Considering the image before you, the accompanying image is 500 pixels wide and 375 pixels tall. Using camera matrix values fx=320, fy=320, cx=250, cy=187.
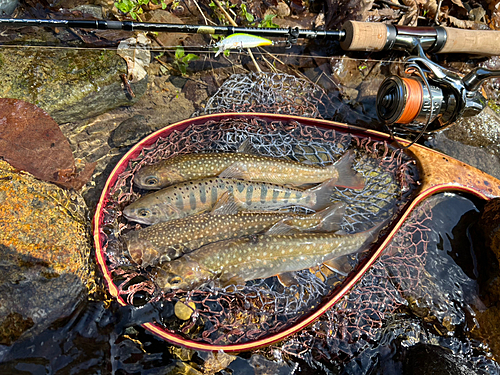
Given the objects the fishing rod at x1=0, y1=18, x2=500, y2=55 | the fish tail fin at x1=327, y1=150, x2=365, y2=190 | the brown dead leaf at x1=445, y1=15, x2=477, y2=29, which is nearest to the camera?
the fish tail fin at x1=327, y1=150, x2=365, y2=190

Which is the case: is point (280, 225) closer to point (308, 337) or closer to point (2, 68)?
point (308, 337)

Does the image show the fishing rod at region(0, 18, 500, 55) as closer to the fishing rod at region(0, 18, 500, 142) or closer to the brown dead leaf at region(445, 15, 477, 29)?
the fishing rod at region(0, 18, 500, 142)

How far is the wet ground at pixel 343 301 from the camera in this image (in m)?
2.93

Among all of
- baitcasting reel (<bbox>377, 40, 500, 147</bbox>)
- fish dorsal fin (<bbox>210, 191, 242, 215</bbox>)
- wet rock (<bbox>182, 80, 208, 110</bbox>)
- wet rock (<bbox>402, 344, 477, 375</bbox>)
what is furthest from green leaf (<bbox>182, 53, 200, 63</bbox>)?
wet rock (<bbox>402, 344, 477, 375</bbox>)

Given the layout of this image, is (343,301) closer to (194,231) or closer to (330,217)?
(330,217)

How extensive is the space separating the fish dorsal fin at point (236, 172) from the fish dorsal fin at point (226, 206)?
23 centimetres

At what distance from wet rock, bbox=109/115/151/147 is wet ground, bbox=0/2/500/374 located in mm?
13

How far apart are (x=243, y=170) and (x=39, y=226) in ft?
6.75

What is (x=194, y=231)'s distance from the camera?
314cm

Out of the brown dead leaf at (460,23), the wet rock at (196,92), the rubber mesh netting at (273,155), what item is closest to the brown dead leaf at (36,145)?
the rubber mesh netting at (273,155)

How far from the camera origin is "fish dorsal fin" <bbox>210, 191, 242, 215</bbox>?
322cm

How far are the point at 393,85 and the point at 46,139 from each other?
164 inches

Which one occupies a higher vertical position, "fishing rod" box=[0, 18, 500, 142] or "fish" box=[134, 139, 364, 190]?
"fishing rod" box=[0, 18, 500, 142]

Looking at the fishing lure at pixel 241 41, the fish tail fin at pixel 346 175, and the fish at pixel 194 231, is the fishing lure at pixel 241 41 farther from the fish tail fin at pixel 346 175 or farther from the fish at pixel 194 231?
the fish at pixel 194 231
